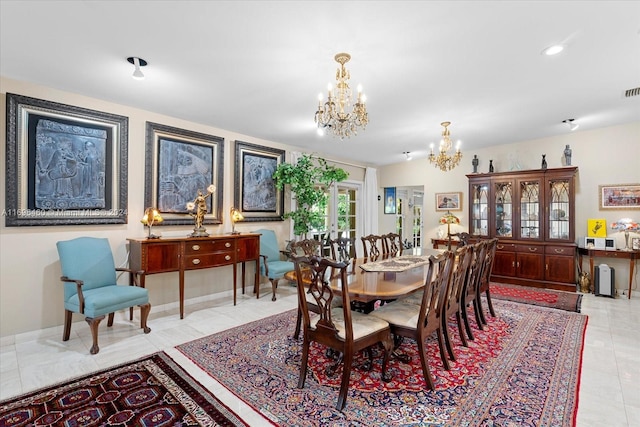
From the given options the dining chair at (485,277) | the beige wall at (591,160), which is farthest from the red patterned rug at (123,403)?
the beige wall at (591,160)

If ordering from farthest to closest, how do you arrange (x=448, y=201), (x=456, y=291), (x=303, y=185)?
(x=448, y=201) < (x=303, y=185) < (x=456, y=291)

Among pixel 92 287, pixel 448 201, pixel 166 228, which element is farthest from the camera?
pixel 448 201

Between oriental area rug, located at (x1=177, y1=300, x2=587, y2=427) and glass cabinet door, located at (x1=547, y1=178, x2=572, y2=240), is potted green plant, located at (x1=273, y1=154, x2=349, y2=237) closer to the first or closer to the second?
oriental area rug, located at (x1=177, y1=300, x2=587, y2=427)

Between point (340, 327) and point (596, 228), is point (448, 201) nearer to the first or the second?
point (596, 228)

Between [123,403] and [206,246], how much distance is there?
6.63ft

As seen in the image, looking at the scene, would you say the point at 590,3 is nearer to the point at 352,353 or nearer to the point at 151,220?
the point at 352,353

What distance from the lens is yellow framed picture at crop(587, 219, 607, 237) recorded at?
5.00 meters

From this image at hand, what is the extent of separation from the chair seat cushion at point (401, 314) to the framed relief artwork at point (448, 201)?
4.35 metres

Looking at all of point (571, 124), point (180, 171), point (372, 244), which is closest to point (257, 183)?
point (180, 171)

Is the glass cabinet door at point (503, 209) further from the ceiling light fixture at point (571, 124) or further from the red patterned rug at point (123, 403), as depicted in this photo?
the red patterned rug at point (123, 403)

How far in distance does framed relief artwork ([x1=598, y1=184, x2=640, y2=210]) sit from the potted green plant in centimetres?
417

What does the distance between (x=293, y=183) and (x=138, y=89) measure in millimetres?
2505

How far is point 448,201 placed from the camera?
21.8 ft

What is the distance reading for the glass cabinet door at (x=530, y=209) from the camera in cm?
532
